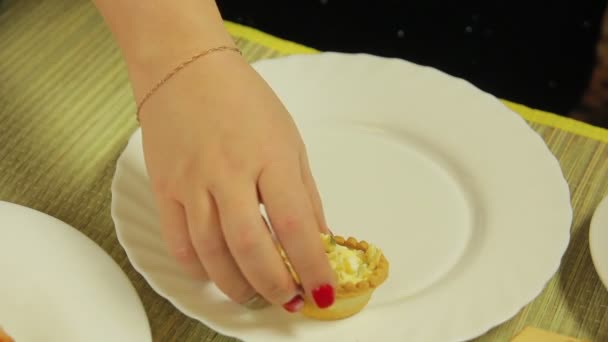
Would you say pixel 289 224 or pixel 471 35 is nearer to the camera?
pixel 289 224

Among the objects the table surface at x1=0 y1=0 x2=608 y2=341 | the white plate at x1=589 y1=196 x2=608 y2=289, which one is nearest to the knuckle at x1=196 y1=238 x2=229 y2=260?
the table surface at x1=0 y1=0 x2=608 y2=341

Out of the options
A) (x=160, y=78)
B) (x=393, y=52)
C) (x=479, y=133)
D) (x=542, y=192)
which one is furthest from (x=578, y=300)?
(x=393, y=52)

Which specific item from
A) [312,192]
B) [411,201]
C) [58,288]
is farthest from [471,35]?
[58,288]

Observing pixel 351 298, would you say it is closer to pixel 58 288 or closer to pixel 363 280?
pixel 363 280

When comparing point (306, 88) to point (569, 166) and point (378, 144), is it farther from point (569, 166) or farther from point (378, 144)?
point (569, 166)

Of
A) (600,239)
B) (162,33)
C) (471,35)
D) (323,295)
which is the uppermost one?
(162,33)

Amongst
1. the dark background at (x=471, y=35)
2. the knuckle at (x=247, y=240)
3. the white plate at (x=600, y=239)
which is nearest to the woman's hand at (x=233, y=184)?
the knuckle at (x=247, y=240)

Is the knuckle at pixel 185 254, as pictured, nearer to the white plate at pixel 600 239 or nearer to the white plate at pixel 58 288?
the white plate at pixel 58 288
